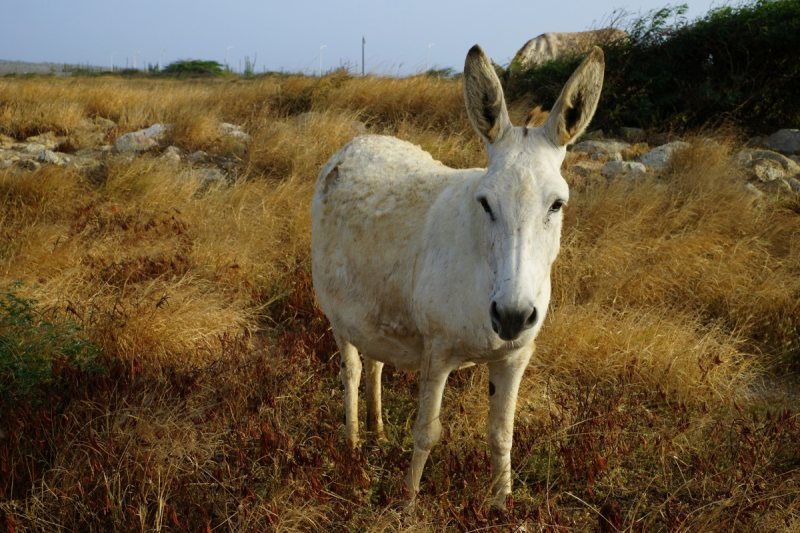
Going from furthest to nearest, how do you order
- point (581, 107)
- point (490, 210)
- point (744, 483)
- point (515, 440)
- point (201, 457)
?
1. point (515, 440)
2. point (201, 457)
3. point (744, 483)
4. point (581, 107)
5. point (490, 210)

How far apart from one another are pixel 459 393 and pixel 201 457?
173 cm

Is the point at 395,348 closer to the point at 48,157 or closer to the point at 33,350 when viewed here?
the point at 33,350

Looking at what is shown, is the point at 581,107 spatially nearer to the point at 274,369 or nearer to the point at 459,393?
the point at 459,393

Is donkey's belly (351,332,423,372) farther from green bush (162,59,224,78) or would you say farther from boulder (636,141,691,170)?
green bush (162,59,224,78)

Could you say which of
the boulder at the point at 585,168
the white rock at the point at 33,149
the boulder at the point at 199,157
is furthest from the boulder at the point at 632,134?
the white rock at the point at 33,149

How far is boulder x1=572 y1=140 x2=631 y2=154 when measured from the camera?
8471mm

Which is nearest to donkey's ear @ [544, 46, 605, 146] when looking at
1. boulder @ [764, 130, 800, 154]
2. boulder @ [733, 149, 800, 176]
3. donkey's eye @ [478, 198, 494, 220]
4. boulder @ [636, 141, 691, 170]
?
donkey's eye @ [478, 198, 494, 220]

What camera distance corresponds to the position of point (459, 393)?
3744 mm

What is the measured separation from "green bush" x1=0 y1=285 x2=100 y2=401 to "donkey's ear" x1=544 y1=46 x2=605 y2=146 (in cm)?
299

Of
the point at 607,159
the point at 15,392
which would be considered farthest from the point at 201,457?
the point at 607,159

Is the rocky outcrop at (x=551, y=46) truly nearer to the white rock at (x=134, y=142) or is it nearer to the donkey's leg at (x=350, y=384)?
the white rock at (x=134, y=142)

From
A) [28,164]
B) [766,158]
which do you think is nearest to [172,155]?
[28,164]

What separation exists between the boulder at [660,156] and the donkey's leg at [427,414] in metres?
6.29

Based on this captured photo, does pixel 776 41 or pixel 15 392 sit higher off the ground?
pixel 776 41
